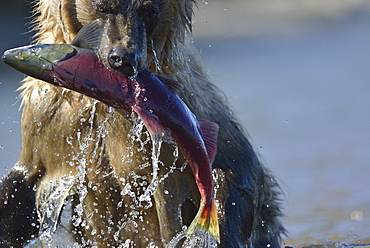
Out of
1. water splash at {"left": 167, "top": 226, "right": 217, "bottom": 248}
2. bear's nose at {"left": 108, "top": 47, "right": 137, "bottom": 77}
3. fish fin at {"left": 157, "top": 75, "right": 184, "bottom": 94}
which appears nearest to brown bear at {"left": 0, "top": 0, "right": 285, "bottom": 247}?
water splash at {"left": 167, "top": 226, "right": 217, "bottom": 248}

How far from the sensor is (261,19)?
14773 millimetres

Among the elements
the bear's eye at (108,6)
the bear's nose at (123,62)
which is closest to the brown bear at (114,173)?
the bear's eye at (108,6)

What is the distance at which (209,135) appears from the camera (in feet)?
13.6

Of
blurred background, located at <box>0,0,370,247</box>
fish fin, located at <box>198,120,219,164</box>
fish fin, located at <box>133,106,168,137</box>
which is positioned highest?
fish fin, located at <box>133,106,168,137</box>

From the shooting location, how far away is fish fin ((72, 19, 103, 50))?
3785mm

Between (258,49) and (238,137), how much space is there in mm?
8513

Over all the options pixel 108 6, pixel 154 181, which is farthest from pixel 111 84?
pixel 154 181

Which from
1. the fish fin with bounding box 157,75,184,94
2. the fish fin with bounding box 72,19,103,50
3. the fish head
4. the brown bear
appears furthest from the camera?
the brown bear

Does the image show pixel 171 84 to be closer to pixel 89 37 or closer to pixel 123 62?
pixel 123 62

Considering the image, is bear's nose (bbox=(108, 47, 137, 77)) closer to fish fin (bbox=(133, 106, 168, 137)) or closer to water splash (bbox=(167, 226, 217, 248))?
fish fin (bbox=(133, 106, 168, 137))

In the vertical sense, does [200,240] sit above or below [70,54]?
below

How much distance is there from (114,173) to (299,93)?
683cm

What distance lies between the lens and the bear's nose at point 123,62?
12.2 feet

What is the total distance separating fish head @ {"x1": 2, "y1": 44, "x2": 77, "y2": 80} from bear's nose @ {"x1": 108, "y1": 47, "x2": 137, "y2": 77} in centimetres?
22
